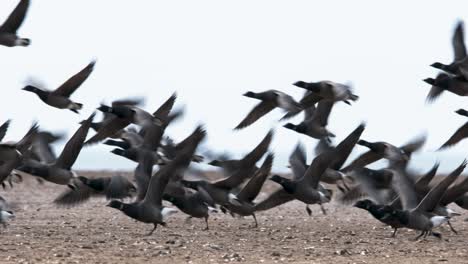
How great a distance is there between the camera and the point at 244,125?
2477 cm

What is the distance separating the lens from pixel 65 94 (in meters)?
23.8

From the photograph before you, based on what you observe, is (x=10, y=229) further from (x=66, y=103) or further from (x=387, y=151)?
(x=387, y=151)

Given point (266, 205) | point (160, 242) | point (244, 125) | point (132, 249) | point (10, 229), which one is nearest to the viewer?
point (132, 249)

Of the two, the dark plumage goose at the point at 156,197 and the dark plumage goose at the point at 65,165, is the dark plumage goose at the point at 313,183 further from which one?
the dark plumage goose at the point at 65,165

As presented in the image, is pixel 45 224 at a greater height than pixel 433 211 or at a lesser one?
lesser

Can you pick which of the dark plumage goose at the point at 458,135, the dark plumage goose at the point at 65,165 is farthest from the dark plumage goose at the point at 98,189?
the dark plumage goose at the point at 458,135

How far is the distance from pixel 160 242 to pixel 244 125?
6.08m

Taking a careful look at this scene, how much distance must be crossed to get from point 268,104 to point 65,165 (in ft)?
16.1

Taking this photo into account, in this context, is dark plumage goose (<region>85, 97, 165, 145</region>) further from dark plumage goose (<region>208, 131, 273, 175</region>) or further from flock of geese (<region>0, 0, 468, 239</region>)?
dark plumage goose (<region>208, 131, 273, 175</region>)

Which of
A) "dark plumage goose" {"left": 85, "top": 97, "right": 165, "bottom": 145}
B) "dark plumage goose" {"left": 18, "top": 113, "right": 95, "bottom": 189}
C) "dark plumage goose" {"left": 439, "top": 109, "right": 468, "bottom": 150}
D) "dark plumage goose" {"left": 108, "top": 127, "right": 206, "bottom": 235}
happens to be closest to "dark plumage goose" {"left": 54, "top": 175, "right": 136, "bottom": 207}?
"dark plumage goose" {"left": 18, "top": 113, "right": 95, "bottom": 189}

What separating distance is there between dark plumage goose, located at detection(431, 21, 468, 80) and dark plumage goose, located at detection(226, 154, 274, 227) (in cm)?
421

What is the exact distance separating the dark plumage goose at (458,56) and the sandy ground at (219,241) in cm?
332

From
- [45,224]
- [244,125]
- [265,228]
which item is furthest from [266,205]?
[45,224]

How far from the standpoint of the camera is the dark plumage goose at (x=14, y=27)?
22.8 m
